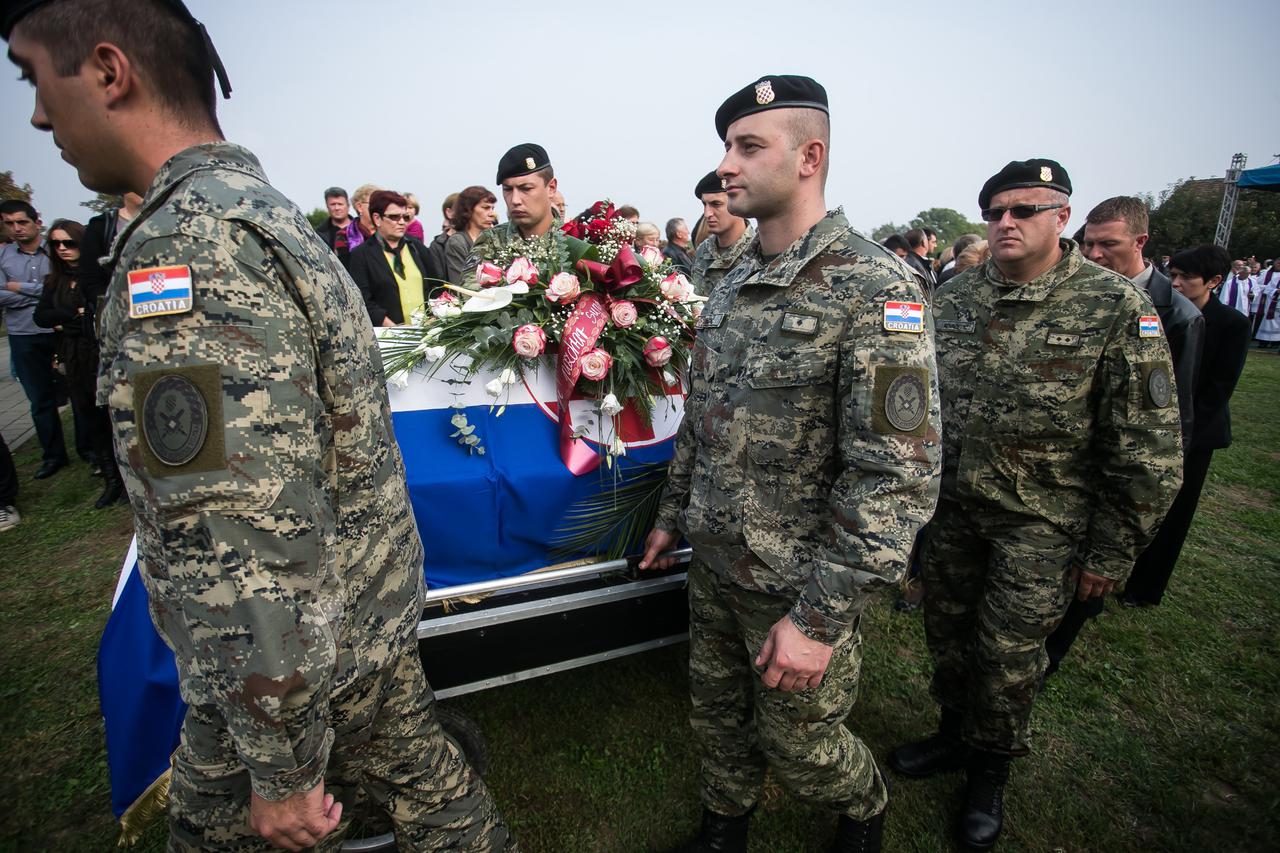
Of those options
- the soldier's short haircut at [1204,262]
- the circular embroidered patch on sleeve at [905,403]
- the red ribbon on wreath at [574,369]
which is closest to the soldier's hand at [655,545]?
the red ribbon on wreath at [574,369]

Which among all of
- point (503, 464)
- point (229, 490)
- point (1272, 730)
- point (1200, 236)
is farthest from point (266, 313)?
point (1200, 236)

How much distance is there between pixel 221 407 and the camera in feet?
3.06

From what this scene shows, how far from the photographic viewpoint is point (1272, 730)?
2748 millimetres

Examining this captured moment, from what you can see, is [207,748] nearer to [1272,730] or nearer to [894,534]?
[894,534]

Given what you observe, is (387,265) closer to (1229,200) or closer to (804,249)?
(804,249)

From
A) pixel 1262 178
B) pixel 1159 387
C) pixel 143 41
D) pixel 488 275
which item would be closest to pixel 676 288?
pixel 488 275

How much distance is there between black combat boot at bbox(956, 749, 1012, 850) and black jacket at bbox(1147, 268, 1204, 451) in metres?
1.92

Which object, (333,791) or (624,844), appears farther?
(624,844)

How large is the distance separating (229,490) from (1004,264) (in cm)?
260

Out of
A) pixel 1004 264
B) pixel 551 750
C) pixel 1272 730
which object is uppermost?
pixel 1004 264

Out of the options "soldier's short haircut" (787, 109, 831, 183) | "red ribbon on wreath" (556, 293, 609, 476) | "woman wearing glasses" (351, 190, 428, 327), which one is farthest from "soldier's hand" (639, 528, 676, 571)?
"woman wearing glasses" (351, 190, 428, 327)

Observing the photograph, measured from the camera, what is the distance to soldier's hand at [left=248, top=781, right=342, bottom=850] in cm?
113

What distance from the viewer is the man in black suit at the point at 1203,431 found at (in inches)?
143

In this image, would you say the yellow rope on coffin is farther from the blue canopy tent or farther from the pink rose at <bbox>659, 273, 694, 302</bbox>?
the blue canopy tent
